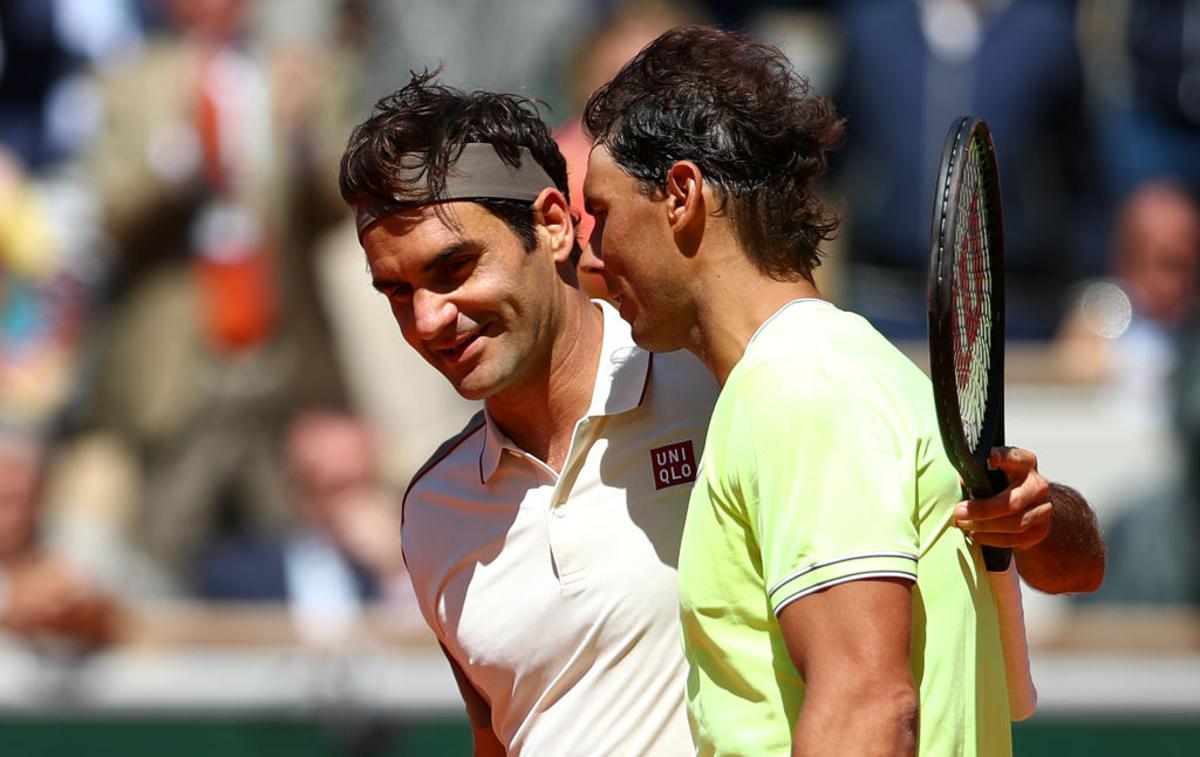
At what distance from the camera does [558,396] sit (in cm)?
298

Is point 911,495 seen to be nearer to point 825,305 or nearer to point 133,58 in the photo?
point 825,305

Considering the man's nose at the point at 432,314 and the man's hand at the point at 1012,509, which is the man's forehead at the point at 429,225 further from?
the man's hand at the point at 1012,509

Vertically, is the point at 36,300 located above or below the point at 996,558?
below

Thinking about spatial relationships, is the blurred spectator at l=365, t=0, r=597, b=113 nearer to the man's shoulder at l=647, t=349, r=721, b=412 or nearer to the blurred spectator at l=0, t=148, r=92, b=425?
the blurred spectator at l=0, t=148, r=92, b=425

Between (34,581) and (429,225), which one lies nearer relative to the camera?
(429,225)

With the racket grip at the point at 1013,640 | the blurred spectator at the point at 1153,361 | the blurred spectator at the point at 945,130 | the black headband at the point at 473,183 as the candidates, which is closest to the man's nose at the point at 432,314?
the black headband at the point at 473,183

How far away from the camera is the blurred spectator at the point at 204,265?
7.11 metres

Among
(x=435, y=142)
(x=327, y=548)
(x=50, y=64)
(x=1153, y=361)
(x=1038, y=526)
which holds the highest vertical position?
(x=50, y=64)

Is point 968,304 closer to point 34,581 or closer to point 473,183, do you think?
point 473,183

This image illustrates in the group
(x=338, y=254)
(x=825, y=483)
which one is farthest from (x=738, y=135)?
(x=338, y=254)

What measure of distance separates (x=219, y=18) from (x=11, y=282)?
4.29 feet

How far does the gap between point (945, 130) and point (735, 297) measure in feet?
15.9

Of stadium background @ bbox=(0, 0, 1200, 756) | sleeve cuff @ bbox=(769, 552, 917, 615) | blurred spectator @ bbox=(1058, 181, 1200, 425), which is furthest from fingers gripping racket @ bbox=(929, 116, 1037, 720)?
blurred spectator @ bbox=(1058, 181, 1200, 425)

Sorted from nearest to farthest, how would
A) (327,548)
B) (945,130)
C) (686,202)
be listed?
(686,202) → (327,548) → (945,130)
